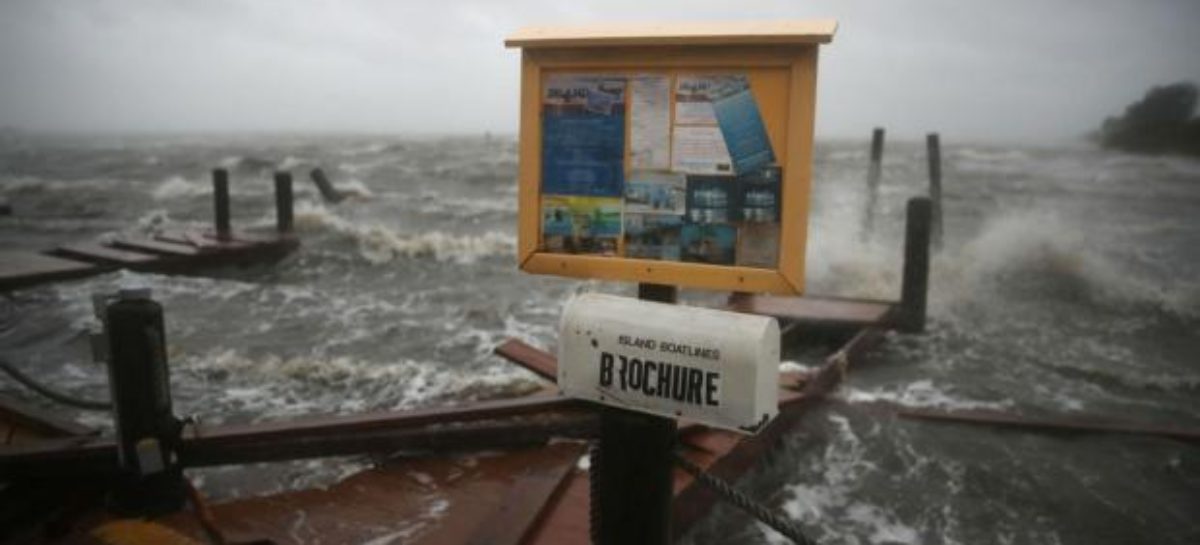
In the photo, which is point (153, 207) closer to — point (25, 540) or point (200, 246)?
point (200, 246)

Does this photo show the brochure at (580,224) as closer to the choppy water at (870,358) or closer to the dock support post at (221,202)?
the choppy water at (870,358)

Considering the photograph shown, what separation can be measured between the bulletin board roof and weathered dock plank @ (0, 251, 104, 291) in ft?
36.8

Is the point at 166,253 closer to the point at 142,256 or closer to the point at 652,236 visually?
the point at 142,256

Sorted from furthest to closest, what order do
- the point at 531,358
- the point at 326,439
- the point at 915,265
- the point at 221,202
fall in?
the point at 221,202 → the point at 915,265 → the point at 531,358 → the point at 326,439

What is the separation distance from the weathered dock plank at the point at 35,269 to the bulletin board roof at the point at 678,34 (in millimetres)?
11216

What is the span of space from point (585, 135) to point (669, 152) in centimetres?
25

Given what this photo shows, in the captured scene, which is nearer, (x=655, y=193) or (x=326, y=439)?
(x=655, y=193)

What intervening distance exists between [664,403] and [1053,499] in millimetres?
4385

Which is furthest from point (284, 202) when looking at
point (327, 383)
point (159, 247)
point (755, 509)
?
point (755, 509)

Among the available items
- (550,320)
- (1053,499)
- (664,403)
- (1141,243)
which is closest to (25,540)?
(664,403)

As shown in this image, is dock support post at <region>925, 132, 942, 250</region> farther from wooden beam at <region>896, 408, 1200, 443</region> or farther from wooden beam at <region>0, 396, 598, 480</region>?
wooden beam at <region>0, 396, 598, 480</region>

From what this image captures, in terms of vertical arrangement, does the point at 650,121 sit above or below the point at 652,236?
above

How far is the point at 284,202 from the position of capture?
15.8 m

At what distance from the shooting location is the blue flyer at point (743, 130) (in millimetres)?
2109
